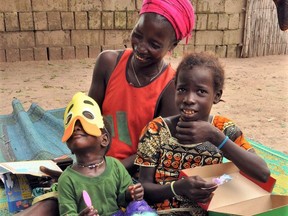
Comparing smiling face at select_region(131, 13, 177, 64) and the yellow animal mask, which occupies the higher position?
smiling face at select_region(131, 13, 177, 64)

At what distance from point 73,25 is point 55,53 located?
2.05 feet

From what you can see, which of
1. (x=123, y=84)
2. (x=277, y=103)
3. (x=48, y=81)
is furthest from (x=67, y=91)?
(x=123, y=84)

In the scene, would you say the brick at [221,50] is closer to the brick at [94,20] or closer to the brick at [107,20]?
the brick at [107,20]

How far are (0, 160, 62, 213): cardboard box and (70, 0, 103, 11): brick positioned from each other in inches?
204

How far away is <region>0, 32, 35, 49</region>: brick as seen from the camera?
682cm

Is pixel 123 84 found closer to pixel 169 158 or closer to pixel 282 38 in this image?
pixel 169 158

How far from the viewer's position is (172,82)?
212 centimetres

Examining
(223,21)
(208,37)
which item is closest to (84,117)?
(208,37)

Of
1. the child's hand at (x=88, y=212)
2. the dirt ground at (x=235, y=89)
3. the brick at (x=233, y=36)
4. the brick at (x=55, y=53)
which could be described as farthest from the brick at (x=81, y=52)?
the child's hand at (x=88, y=212)

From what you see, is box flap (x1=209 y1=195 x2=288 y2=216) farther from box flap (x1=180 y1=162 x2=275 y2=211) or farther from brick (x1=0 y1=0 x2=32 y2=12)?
brick (x1=0 y1=0 x2=32 y2=12)

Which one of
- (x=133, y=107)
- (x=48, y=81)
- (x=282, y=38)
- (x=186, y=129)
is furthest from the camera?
(x=282, y=38)

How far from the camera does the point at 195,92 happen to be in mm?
1689

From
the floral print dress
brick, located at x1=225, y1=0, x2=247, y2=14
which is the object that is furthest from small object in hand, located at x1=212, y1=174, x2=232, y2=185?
brick, located at x1=225, y1=0, x2=247, y2=14

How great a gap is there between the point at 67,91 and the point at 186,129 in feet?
13.7
